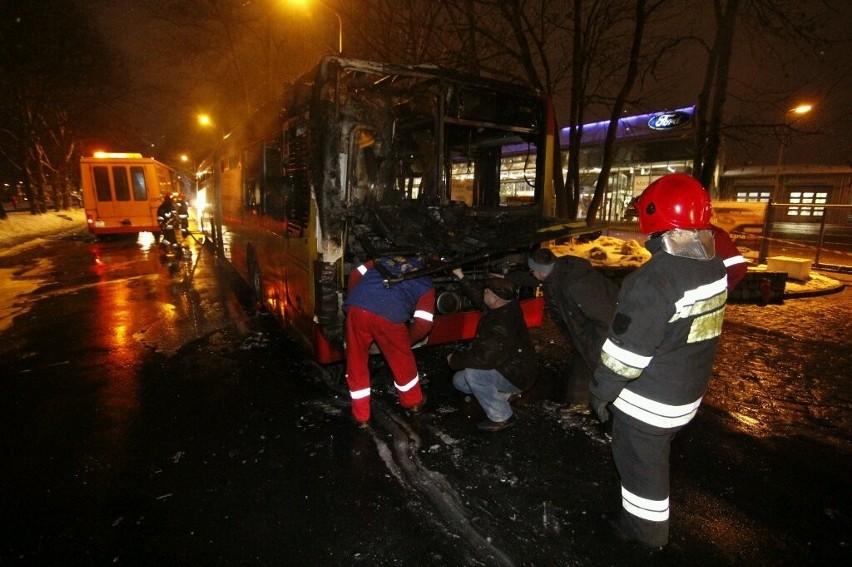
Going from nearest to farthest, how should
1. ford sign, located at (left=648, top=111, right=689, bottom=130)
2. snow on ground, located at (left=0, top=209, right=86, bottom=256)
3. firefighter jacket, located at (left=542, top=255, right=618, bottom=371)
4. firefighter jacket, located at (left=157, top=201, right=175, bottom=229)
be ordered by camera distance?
firefighter jacket, located at (left=542, top=255, right=618, bottom=371) → firefighter jacket, located at (left=157, top=201, right=175, bottom=229) → snow on ground, located at (left=0, top=209, right=86, bottom=256) → ford sign, located at (left=648, top=111, right=689, bottom=130)

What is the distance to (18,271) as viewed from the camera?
10641 mm

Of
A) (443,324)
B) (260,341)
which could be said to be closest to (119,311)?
(260,341)

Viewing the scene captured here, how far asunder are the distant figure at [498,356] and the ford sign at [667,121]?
21.6 meters

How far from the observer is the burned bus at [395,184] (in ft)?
12.4

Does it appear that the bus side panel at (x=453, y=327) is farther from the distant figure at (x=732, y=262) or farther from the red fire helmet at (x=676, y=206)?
the red fire helmet at (x=676, y=206)

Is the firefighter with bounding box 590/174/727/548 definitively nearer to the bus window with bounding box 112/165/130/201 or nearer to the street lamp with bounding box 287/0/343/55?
the street lamp with bounding box 287/0/343/55

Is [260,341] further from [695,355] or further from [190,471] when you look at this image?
[695,355]

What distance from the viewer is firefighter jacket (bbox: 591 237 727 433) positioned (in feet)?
6.72

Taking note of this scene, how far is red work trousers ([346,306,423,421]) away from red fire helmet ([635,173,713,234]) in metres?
1.99

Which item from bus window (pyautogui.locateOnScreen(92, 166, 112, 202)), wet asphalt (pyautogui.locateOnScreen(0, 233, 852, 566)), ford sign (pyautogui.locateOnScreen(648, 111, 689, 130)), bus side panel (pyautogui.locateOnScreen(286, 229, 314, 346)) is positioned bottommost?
wet asphalt (pyautogui.locateOnScreen(0, 233, 852, 566))

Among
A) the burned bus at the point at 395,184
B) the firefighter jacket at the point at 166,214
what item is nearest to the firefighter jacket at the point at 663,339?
the burned bus at the point at 395,184

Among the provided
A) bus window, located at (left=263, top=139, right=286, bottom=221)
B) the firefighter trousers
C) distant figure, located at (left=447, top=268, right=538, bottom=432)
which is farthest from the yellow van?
the firefighter trousers

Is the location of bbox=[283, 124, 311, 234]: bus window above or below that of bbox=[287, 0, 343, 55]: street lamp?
below

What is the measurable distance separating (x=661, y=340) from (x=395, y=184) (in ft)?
9.44
